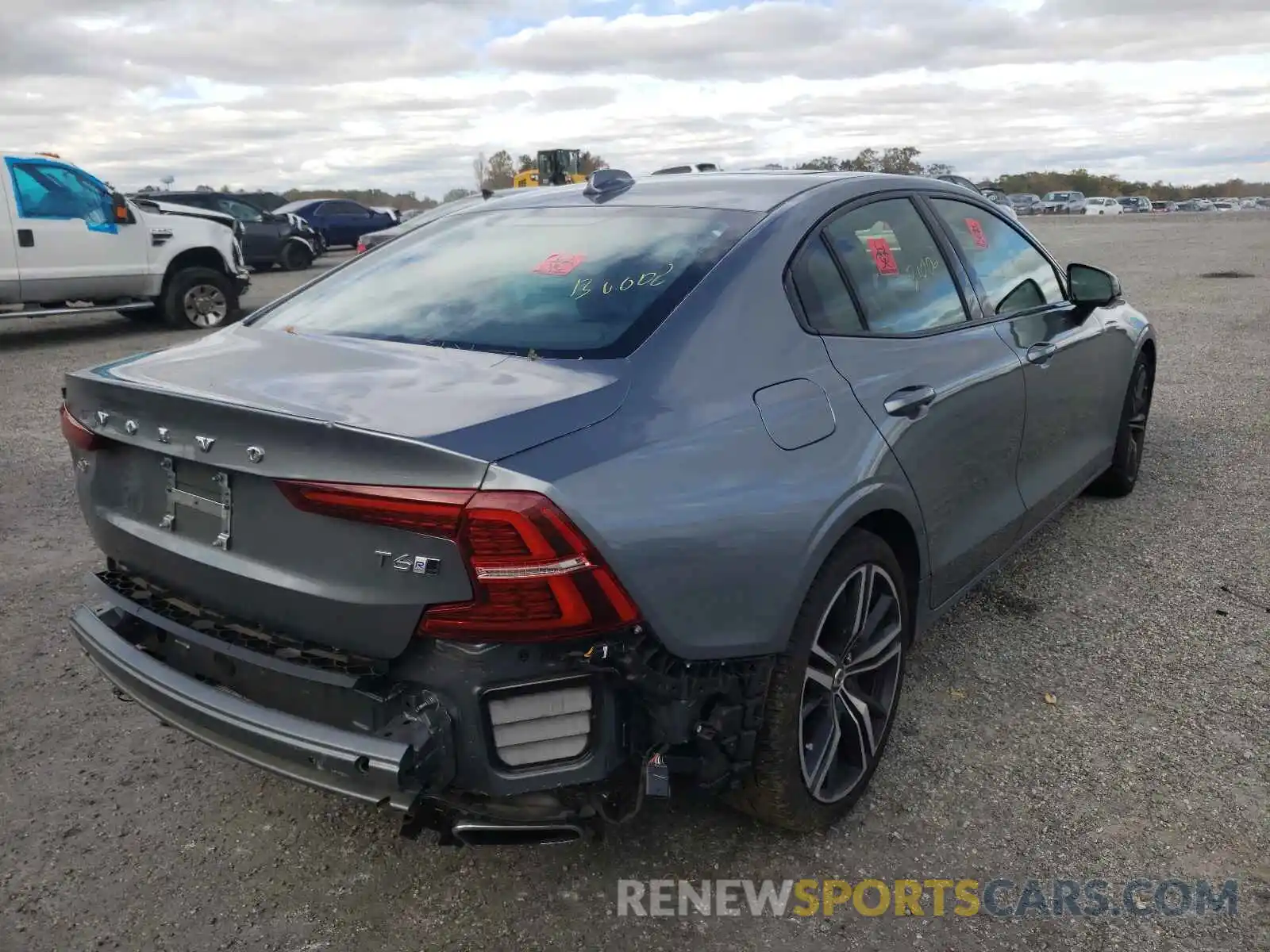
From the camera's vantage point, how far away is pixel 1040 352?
149 inches

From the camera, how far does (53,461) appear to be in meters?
6.25

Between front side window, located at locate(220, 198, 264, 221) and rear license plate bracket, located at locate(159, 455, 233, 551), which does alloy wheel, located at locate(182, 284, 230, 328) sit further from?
rear license plate bracket, located at locate(159, 455, 233, 551)

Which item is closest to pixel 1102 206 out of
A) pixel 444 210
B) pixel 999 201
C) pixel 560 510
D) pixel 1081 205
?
pixel 1081 205

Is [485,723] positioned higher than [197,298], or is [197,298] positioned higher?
[485,723]

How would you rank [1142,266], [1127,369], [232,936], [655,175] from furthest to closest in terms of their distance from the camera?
[1142,266]
[1127,369]
[655,175]
[232,936]

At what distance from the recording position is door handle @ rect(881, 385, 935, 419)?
2.81 metres

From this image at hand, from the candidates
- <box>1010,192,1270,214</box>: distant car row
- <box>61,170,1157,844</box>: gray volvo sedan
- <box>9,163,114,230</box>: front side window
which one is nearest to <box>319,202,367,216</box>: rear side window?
<box>9,163,114,230</box>: front side window

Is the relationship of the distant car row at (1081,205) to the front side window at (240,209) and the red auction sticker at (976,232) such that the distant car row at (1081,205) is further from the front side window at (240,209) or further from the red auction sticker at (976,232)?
the red auction sticker at (976,232)

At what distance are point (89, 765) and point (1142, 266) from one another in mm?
19726

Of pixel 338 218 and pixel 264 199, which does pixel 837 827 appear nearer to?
pixel 264 199

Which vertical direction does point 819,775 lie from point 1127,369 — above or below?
below

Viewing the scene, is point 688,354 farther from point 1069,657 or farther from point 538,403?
point 1069,657

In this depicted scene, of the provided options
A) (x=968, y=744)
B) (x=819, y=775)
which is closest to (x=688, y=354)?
(x=819, y=775)

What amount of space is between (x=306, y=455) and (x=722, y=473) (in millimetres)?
873
